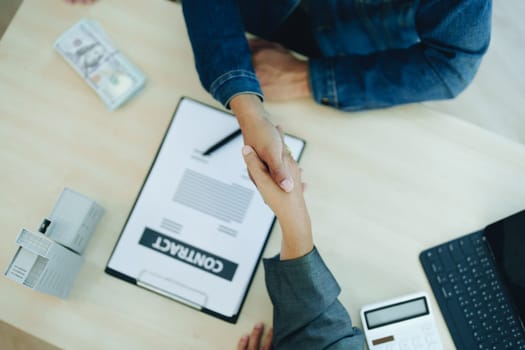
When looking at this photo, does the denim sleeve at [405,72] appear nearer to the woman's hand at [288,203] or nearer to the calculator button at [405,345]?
the woman's hand at [288,203]

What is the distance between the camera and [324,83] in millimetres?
946

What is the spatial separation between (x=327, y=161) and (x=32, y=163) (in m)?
0.65

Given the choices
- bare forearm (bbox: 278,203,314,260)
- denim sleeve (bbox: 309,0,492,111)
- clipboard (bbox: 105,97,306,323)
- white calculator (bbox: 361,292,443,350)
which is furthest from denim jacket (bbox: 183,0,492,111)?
white calculator (bbox: 361,292,443,350)

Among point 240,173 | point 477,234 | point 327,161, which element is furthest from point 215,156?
point 477,234

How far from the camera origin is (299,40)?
1108 mm

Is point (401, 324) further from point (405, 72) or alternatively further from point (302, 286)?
point (405, 72)

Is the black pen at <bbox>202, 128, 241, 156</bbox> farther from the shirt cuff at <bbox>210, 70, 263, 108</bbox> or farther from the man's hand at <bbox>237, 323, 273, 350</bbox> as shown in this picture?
the man's hand at <bbox>237, 323, 273, 350</bbox>

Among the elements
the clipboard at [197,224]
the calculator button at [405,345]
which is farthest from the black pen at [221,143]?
the calculator button at [405,345]

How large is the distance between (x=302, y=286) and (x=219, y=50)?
1.63 ft

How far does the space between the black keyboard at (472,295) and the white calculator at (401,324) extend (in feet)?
0.14

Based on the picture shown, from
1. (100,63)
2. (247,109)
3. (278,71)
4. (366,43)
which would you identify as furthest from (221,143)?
(366,43)

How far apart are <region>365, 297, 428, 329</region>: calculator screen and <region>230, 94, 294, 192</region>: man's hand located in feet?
1.09

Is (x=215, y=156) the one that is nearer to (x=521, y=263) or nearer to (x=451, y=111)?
(x=521, y=263)

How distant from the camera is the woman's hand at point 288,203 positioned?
29.9 inches
